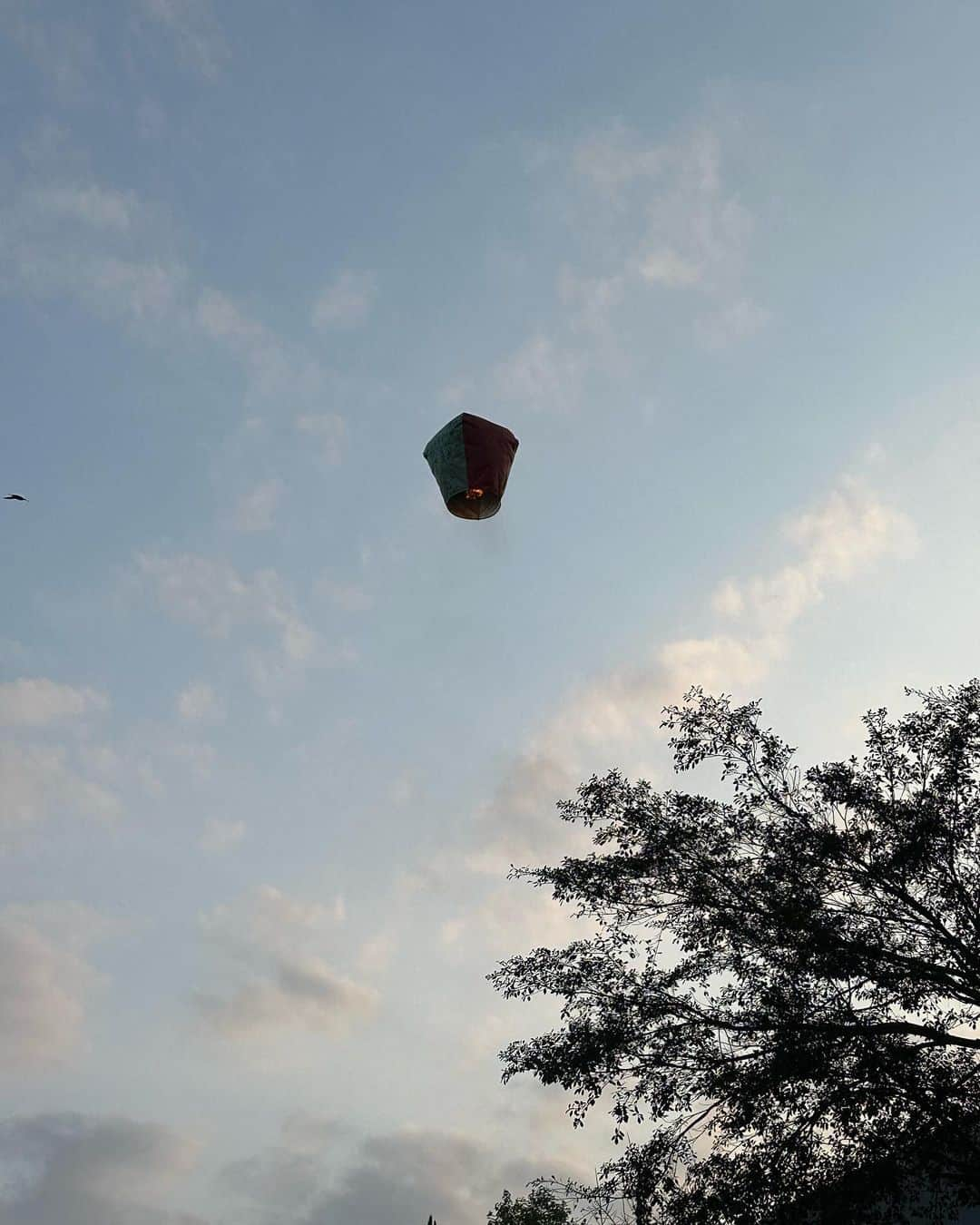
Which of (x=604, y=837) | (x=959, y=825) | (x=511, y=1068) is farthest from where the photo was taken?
(x=604, y=837)

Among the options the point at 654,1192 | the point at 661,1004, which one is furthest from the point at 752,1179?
the point at 661,1004

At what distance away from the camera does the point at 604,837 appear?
18203 millimetres

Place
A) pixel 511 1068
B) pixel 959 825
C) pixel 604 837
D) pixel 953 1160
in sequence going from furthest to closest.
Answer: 1. pixel 604 837
2. pixel 511 1068
3. pixel 959 825
4. pixel 953 1160

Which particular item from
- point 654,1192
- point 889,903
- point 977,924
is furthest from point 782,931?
point 654,1192

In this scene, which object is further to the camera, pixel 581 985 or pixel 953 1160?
pixel 581 985

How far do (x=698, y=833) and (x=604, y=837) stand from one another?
5.54 ft

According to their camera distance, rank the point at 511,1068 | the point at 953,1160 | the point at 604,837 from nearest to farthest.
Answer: the point at 953,1160, the point at 511,1068, the point at 604,837

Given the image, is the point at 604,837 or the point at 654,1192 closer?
the point at 654,1192

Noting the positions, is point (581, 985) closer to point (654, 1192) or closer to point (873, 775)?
point (654, 1192)

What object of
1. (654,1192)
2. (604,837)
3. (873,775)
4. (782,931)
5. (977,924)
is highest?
(604,837)

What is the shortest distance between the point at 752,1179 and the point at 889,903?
4.51 m

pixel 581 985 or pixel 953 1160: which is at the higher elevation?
pixel 581 985

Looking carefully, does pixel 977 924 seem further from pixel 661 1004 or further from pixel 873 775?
pixel 661 1004

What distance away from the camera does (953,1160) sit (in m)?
14.5
